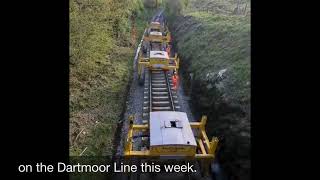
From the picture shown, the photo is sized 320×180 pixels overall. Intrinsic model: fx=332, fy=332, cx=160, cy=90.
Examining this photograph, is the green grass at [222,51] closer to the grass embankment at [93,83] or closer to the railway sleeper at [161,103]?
the railway sleeper at [161,103]

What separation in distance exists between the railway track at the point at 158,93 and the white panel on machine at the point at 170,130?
2.38 meters

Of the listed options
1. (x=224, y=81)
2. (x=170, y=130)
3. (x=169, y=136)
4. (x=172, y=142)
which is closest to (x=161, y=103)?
(x=224, y=81)

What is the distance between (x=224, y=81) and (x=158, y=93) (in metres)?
3.49

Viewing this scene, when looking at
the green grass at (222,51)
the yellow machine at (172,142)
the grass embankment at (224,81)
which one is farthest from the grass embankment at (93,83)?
the green grass at (222,51)

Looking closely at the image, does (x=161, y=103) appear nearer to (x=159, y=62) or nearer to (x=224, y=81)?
(x=224, y=81)

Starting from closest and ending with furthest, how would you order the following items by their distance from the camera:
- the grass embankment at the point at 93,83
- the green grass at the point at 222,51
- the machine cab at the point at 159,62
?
the grass embankment at the point at 93,83 < the green grass at the point at 222,51 < the machine cab at the point at 159,62

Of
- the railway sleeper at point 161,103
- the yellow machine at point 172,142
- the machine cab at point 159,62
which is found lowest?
the yellow machine at point 172,142

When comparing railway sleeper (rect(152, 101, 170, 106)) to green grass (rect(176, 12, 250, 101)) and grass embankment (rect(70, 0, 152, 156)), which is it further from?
green grass (rect(176, 12, 250, 101))

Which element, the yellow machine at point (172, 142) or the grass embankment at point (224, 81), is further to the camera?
the grass embankment at point (224, 81)

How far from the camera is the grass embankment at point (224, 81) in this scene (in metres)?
10.8

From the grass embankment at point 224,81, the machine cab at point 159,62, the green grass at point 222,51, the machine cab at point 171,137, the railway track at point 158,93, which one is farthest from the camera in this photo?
the machine cab at point 159,62

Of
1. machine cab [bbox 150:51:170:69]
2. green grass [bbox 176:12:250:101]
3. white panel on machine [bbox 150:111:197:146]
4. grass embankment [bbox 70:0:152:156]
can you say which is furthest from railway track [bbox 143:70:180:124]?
white panel on machine [bbox 150:111:197:146]
